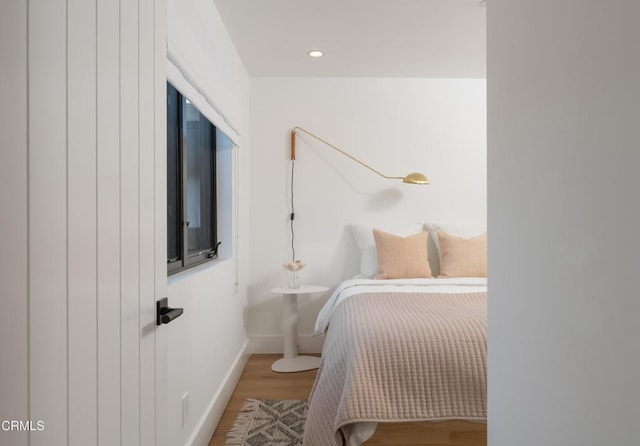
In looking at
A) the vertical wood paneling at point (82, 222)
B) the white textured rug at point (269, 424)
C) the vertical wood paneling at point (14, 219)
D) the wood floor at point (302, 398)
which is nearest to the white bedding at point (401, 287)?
the wood floor at point (302, 398)

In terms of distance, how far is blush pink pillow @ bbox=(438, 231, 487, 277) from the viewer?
323cm

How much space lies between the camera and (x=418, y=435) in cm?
194

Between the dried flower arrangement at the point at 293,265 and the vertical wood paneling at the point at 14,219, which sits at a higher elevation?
the vertical wood paneling at the point at 14,219

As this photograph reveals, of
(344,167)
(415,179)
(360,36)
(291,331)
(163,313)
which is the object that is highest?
(360,36)

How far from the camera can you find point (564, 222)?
879 mm

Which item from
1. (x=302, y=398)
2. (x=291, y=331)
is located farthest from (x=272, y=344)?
(x=302, y=398)

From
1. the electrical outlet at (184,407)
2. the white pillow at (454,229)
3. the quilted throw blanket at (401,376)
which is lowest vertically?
the electrical outlet at (184,407)

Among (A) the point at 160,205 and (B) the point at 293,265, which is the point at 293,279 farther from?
(A) the point at 160,205

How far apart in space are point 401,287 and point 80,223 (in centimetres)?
239

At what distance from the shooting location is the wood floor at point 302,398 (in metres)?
1.92

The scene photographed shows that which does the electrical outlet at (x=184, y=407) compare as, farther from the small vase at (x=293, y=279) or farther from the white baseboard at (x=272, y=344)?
the white baseboard at (x=272, y=344)

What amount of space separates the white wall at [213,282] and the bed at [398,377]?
59 cm

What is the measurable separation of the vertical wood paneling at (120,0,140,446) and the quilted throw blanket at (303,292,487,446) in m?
0.99

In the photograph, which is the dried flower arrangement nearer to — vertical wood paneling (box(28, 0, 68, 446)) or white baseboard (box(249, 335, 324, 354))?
white baseboard (box(249, 335, 324, 354))
